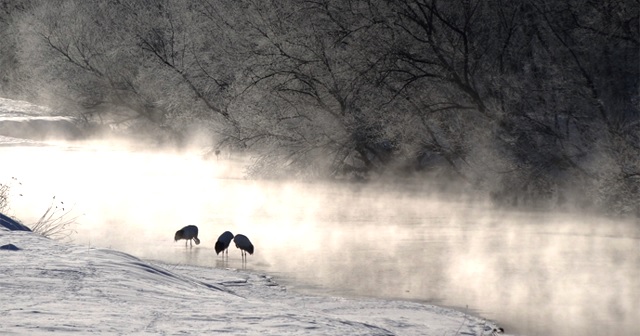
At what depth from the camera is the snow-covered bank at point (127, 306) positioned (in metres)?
6.61

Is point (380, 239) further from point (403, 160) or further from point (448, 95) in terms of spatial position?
point (403, 160)

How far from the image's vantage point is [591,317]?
1155 centimetres

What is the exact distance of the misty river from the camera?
12.5 metres

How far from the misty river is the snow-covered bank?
2.15 metres

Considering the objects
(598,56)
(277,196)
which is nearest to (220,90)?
(277,196)

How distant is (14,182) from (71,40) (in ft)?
61.2

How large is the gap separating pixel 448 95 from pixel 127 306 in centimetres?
1817

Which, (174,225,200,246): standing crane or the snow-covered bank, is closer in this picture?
the snow-covered bank

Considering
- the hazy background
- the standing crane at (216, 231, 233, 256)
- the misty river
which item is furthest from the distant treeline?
the standing crane at (216, 231, 233, 256)

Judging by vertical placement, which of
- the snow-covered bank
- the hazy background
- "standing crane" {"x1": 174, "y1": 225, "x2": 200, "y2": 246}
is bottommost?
the snow-covered bank

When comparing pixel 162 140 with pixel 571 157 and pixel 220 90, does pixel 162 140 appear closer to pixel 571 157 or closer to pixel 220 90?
pixel 220 90

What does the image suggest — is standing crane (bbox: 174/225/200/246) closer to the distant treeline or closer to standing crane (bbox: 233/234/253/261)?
standing crane (bbox: 233/234/253/261)

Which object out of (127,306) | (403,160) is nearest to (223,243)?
(127,306)

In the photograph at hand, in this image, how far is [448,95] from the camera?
81.1ft
